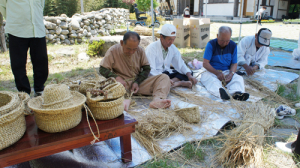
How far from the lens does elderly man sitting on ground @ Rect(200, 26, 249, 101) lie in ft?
11.2

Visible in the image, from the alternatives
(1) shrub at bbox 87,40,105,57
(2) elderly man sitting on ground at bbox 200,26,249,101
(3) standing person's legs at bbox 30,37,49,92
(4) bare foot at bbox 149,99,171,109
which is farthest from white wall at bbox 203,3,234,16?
(3) standing person's legs at bbox 30,37,49,92

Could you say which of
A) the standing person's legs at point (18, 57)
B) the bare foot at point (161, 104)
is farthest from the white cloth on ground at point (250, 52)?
the standing person's legs at point (18, 57)

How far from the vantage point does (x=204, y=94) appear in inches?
138

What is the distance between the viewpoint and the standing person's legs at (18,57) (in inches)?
115

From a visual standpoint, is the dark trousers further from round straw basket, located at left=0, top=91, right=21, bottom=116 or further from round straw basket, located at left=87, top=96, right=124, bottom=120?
round straw basket, located at left=87, top=96, right=124, bottom=120

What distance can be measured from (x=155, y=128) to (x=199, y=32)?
585cm

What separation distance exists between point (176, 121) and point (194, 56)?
4.06 m

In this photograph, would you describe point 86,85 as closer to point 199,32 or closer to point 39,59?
point 39,59

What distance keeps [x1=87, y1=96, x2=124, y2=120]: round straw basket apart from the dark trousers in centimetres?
189

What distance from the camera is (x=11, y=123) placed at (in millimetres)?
1362

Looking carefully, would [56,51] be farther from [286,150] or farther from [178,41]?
[286,150]

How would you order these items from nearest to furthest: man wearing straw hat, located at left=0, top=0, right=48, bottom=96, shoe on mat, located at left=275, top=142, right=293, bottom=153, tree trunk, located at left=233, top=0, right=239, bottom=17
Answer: shoe on mat, located at left=275, top=142, right=293, bottom=153, man wearing straw hat, located at left=0, top=0, right=48, bottom=96, tree trunk, located at left=233, top=0, right=239, bottom=17

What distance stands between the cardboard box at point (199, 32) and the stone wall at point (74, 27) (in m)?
3.82

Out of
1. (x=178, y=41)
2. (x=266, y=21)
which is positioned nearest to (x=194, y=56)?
(x=178, y=41)
